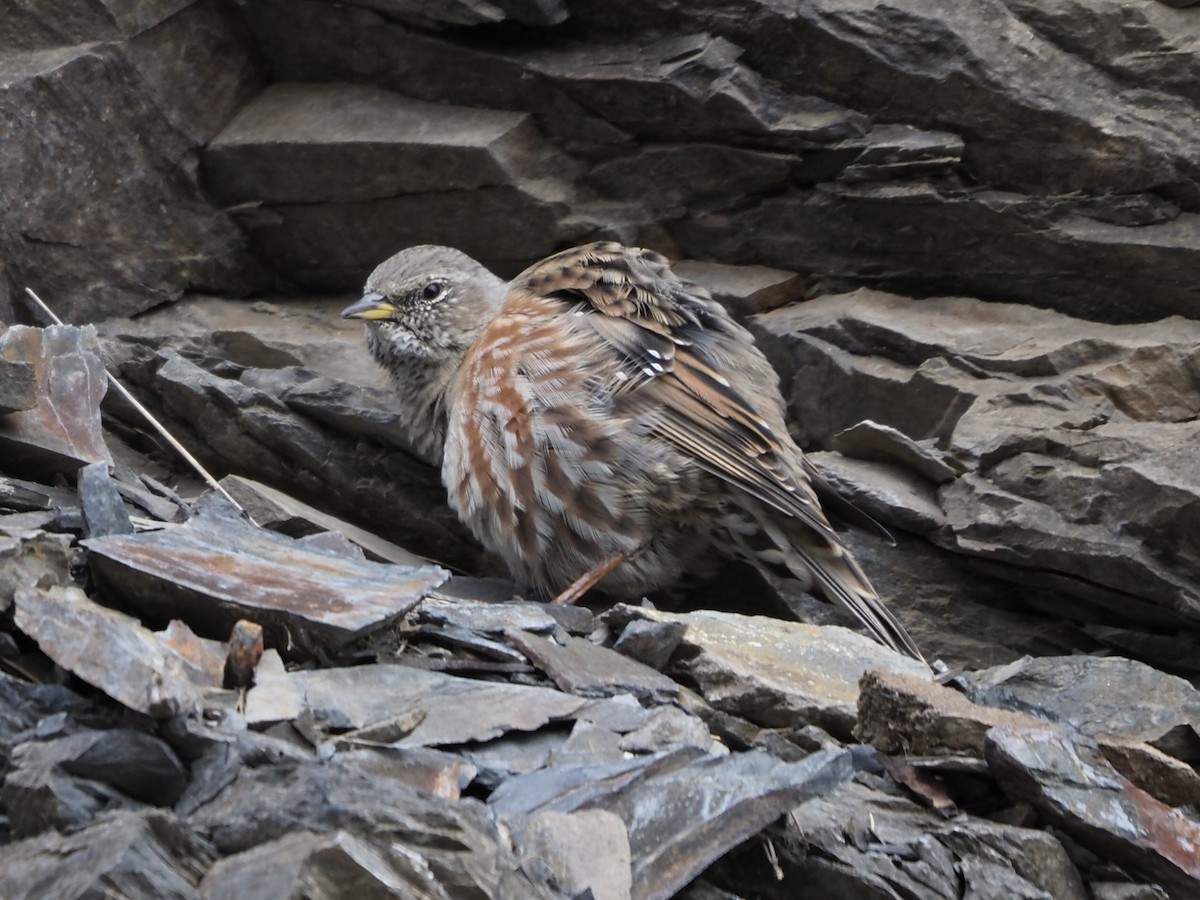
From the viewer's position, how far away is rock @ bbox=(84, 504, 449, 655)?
4297mm

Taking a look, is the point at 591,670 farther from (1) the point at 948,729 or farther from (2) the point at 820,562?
(2) the point at 820,562

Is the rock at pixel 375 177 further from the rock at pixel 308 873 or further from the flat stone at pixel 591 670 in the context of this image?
the rock at pixel 308 873

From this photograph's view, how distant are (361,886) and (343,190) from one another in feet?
18.5

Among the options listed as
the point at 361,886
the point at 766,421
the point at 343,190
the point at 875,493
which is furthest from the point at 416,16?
the point at 361,886

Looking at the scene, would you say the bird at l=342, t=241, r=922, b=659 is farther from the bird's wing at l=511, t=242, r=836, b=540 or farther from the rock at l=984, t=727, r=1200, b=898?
the rock at l=984, t=727, r=1200, b=898

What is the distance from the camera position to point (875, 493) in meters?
6.76

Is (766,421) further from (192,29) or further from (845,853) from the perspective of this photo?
(192,29)

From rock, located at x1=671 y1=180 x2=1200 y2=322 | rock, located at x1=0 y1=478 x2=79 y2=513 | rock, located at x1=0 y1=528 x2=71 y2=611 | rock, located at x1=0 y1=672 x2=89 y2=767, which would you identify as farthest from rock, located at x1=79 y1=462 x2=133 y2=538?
rock, located at x1=671 y1=180 x2=1200 y2=322

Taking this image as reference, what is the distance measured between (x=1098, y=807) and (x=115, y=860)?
8.88 feet

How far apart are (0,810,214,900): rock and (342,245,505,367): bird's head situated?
4.08m

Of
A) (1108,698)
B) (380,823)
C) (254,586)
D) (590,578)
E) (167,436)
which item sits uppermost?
(380,823)

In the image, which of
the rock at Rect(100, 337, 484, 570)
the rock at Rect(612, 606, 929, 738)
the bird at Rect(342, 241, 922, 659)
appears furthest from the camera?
the rock at Rect(100, 337, 484, 570)

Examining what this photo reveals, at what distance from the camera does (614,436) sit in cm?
637

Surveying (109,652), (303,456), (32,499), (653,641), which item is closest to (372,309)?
(303,456)
